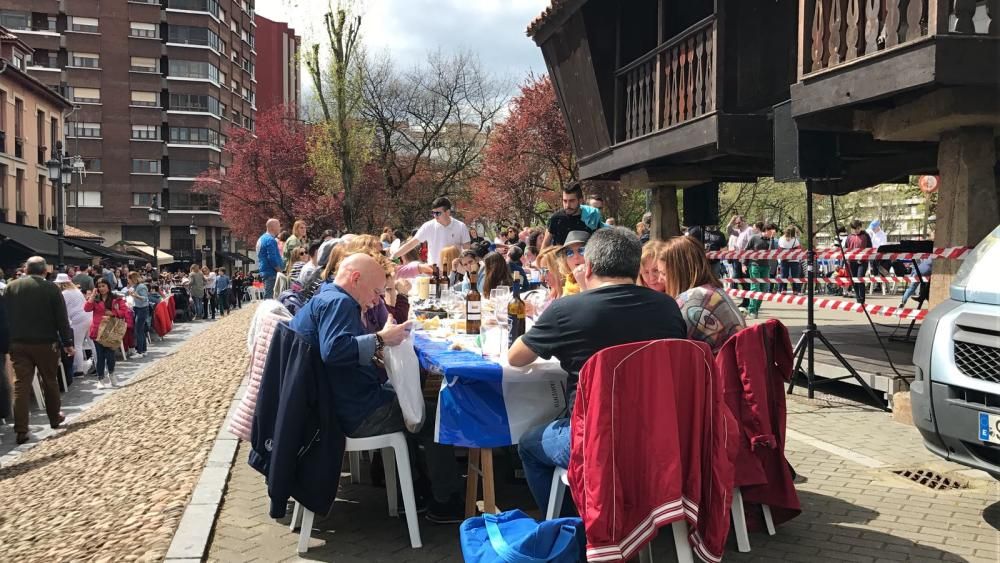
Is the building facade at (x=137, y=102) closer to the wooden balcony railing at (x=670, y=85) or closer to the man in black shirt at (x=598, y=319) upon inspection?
the wooden balcony railing at (x=670, y=85)

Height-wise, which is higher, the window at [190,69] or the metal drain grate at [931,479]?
the window at [190,69]

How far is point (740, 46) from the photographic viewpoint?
427 inches

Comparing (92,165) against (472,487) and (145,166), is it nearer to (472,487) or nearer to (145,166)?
(145,166)

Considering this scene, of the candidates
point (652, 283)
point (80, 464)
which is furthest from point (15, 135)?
point (652, 283)

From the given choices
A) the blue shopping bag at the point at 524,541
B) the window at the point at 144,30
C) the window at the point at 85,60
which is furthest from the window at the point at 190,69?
the blue shopping bag at the point at 524,541

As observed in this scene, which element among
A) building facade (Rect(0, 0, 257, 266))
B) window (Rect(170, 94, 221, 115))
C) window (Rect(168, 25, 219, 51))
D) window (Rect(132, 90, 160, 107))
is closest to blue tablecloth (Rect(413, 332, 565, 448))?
building facade (Rect(0, 0, 257, 266))

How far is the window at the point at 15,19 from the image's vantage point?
61312 millimetres

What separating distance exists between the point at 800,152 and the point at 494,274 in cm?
397

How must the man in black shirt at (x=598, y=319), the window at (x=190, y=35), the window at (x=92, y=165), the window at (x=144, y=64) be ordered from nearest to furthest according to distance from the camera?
1. the man in black shirt at (x=598, y=319)
2. the window at (x=92, y=165)
3. the window at (x=144, y=64)
4. the window at (x=190, y=35)

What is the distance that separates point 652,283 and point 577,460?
1820 mm

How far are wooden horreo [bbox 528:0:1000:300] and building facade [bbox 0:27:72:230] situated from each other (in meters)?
28.4

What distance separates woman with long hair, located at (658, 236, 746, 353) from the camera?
4531mm

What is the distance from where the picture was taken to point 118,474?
764cm

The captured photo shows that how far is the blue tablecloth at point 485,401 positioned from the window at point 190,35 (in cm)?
7041
